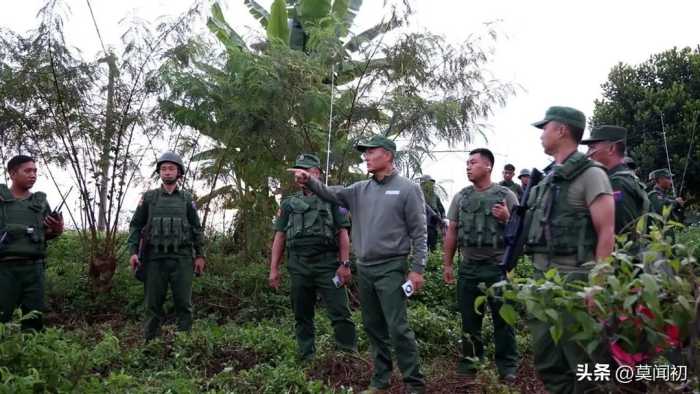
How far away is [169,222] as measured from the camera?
624 centimetres

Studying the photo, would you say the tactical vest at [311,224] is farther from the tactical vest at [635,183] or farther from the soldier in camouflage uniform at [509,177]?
the soldier in camouflage uniform at [509,177]

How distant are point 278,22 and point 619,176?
28.7 ft

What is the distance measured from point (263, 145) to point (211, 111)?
0.81 metres

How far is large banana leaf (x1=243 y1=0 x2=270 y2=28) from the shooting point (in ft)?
44.6

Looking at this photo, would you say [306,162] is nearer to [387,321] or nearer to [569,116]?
[387,321]

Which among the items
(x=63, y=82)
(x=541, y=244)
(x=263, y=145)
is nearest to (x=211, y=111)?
(x=263, y=145)

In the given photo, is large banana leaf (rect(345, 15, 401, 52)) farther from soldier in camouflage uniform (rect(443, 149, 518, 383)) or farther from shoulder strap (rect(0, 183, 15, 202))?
shoulder strap (rect(0, 183, 15, 202))

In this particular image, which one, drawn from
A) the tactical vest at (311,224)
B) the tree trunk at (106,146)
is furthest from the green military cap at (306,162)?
the tree trunk at (106,146)

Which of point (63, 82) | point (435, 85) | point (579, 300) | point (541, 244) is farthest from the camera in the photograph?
point (435, 85)

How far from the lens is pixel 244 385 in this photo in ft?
16.1

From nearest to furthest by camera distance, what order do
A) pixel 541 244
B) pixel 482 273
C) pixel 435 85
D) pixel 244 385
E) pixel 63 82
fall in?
1. pixel 541 244
2. pixel 244 385
3. pixel 482 273
4. pixel 63 82
5. pixel 435 85

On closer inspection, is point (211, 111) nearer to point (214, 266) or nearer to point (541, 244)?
point (214, 266)

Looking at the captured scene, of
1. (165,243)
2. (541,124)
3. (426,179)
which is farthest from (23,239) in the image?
(426,179)

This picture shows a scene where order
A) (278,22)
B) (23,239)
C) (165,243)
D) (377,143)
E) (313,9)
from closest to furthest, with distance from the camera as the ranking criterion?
1. (377,143)
2. (23,239)
3. (165,243)
4. (278,22)
5. (313,9)
